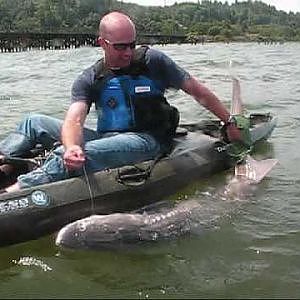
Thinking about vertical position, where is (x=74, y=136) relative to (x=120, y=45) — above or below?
below

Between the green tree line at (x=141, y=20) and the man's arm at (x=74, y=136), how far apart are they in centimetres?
9963

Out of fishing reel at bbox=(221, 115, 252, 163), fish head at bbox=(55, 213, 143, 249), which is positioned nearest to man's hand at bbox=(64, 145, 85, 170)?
fish head at bbox=(55, 213, 143, 249)

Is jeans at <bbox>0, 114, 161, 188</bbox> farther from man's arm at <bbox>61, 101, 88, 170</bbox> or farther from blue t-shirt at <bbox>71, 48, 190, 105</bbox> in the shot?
blue t-shirt at <bbox>71, 48, 190, 105</bbox>

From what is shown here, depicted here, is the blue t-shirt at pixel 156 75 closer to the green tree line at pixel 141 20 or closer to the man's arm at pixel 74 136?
the man's arm at pixel 74 136

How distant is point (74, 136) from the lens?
511 cm

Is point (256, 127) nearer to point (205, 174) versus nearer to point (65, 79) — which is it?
point (205, 174)

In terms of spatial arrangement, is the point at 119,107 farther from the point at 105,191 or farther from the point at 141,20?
the point at 141,20

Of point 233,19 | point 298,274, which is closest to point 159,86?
point 298,274

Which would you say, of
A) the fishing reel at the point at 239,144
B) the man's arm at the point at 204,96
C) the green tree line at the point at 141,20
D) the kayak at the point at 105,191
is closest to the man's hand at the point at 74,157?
the kayak at the point at 105,191

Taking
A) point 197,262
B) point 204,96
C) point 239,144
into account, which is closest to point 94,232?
point 197,262

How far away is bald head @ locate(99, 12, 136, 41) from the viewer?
527cm

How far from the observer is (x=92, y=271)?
447 centimetres

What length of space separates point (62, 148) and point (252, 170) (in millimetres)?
2336

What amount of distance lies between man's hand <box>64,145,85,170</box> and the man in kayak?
12.3 inches
